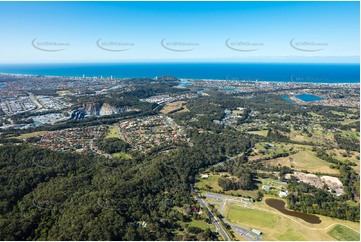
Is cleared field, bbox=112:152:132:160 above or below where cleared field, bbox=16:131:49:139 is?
below

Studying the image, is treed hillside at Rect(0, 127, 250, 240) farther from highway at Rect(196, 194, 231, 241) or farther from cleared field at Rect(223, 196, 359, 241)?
cleared field at Rect(223, 196, 359, 241)

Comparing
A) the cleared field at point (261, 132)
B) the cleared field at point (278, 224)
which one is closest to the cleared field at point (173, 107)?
the cleared field at point (261, 132)

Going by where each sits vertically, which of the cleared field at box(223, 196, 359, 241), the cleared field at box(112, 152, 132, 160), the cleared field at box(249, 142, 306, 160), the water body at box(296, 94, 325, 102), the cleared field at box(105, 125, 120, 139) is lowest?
the cleared field at box(223, 196, 359, 241)

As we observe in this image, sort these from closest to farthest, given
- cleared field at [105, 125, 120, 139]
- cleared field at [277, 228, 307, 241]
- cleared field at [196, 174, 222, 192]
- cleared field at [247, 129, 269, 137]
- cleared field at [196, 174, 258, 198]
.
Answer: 1. cleared field at [277, 228, 307, 241]
2. cleared field at [196, 174, 258, 198]
3. cleared field at [196, 174, 222, 192]
4. cleared field at [105, 125, 120, 139]
5. cleared field at [247, 129, 269, 137]

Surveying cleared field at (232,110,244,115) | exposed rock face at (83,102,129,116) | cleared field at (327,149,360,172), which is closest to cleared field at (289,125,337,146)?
cleared field at (327,149,360,172)

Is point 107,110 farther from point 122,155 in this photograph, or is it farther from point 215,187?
point 215,187

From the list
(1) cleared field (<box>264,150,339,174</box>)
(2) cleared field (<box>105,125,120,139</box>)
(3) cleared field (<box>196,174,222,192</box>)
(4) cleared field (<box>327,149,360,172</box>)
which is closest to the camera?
(3) cleared field (<box>196,174,222,192</box>)

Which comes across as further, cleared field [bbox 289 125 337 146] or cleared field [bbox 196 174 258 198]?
cleared field [bbox 289 125 337 146]

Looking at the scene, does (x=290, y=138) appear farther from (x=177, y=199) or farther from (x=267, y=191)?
(x=177, y=199)
